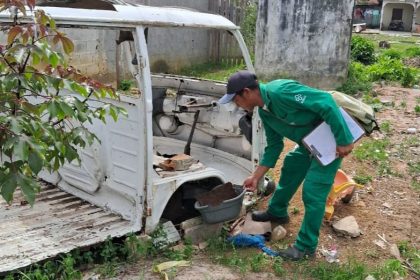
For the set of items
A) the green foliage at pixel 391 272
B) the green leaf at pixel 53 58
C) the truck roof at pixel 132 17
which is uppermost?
the truck roof at pixel 132 17

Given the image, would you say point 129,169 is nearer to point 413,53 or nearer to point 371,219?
point 371,219

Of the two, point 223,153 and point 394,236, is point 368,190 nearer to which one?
point 394,236

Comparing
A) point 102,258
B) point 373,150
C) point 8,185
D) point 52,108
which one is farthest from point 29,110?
point 373,150

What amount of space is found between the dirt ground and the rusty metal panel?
0.43 meters

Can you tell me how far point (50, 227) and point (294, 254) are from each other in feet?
6.68


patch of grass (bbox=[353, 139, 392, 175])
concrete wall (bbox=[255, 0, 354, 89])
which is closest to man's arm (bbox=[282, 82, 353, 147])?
patch of grass (bbox=[353, 139, 392, 175])

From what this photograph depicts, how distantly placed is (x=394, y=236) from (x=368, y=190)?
1.04m

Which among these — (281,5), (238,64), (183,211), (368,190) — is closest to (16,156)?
(183,211)

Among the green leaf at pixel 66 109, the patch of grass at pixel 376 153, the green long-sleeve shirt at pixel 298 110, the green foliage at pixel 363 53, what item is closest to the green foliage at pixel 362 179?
the patch of grass at pixel 376 153

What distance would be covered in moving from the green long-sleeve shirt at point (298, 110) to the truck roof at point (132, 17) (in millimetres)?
880

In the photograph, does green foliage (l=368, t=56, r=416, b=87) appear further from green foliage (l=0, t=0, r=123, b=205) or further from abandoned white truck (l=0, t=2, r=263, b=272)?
green foliage (l=0, t=0, r=123, b=205)

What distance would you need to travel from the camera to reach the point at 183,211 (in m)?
4.56

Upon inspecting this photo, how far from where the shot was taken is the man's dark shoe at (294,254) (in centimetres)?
410

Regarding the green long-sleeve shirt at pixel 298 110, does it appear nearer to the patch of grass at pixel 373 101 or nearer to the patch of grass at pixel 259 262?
the patch of grass at pixel 259 262
